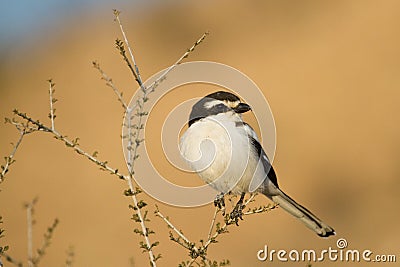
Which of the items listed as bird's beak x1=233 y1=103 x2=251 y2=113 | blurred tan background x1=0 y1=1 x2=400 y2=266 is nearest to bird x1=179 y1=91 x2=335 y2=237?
bird's beak x1=233 y1=103 x2=251 y2=113

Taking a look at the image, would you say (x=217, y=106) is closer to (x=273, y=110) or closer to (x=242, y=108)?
(x=242, y=108)

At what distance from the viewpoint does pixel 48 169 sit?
48.6ft

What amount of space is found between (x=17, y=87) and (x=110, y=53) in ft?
9.04

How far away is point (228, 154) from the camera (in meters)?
4.84

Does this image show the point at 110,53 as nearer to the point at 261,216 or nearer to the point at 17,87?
the point at 17,87

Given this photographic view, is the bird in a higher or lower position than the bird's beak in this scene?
lower

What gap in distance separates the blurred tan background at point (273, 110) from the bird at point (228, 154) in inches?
173

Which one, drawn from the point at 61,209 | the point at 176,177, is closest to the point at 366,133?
the point at 176,177

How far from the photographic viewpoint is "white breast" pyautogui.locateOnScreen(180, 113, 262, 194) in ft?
15.8

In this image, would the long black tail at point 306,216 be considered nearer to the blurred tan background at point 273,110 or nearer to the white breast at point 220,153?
the white breast at point 220,153

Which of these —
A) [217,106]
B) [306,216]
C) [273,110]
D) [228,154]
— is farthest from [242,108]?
[273,110]

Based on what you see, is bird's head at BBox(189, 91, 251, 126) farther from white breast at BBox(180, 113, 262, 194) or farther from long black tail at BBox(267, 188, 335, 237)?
long black tail at BBox(267, 188, 335, 237)

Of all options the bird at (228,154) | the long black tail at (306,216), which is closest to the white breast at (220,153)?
the bird at (228,154)

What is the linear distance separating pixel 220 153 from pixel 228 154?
0.19ft
